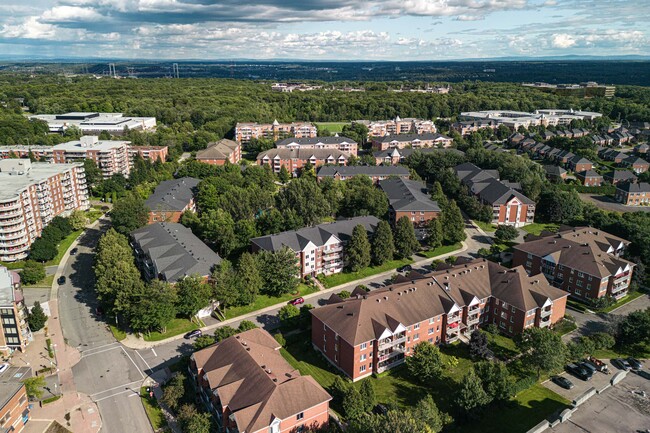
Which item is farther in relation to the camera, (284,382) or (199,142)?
(199,142)

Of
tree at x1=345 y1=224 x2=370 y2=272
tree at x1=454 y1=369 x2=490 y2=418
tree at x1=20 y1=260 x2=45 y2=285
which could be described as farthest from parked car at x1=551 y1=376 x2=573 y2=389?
tree at x1=20 y1=260 x2=45 y2=285

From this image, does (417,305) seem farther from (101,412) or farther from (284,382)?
(101,412)

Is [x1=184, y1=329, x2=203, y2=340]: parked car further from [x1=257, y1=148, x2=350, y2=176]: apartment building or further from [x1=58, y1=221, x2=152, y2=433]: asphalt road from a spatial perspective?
[x1=257, y1=148, x2=350, y2=176]: apartment building

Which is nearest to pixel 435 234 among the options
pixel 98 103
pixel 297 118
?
pixel 297 118

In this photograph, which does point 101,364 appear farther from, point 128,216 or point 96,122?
point 96,122

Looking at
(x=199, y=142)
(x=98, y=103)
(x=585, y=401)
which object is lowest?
(x=585, y=401)
